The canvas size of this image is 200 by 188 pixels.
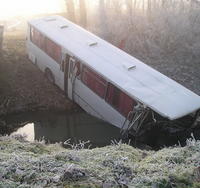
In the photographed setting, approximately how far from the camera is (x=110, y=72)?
35.3 ft

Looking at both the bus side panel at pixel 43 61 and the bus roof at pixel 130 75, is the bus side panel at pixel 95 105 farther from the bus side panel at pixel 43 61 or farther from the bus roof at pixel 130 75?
the bus side panel at pixel 43 61

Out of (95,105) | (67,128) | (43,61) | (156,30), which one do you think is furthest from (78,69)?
(156,30)

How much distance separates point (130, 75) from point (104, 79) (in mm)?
846

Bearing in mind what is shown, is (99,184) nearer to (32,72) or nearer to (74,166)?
(74,166)

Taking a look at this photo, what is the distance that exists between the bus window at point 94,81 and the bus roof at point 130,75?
339mm

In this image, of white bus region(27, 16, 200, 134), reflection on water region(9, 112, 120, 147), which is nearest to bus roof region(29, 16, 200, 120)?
white bus region(27, 16, 200, 134)

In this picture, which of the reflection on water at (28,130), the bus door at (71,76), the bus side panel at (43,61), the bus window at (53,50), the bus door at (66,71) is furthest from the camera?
the bus side panel at (43,61)

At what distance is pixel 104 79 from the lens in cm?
1093

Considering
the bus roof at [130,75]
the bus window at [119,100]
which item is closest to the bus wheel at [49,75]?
the bus roof at [130,75]

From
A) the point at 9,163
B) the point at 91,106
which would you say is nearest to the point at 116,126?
the point at 91,106

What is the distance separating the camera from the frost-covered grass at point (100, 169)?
4.88m

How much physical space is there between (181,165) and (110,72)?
5.53m

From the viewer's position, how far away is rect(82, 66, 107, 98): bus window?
1112 cm

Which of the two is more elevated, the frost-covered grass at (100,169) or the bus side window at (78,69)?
the frost-covered grass at (100,169)
